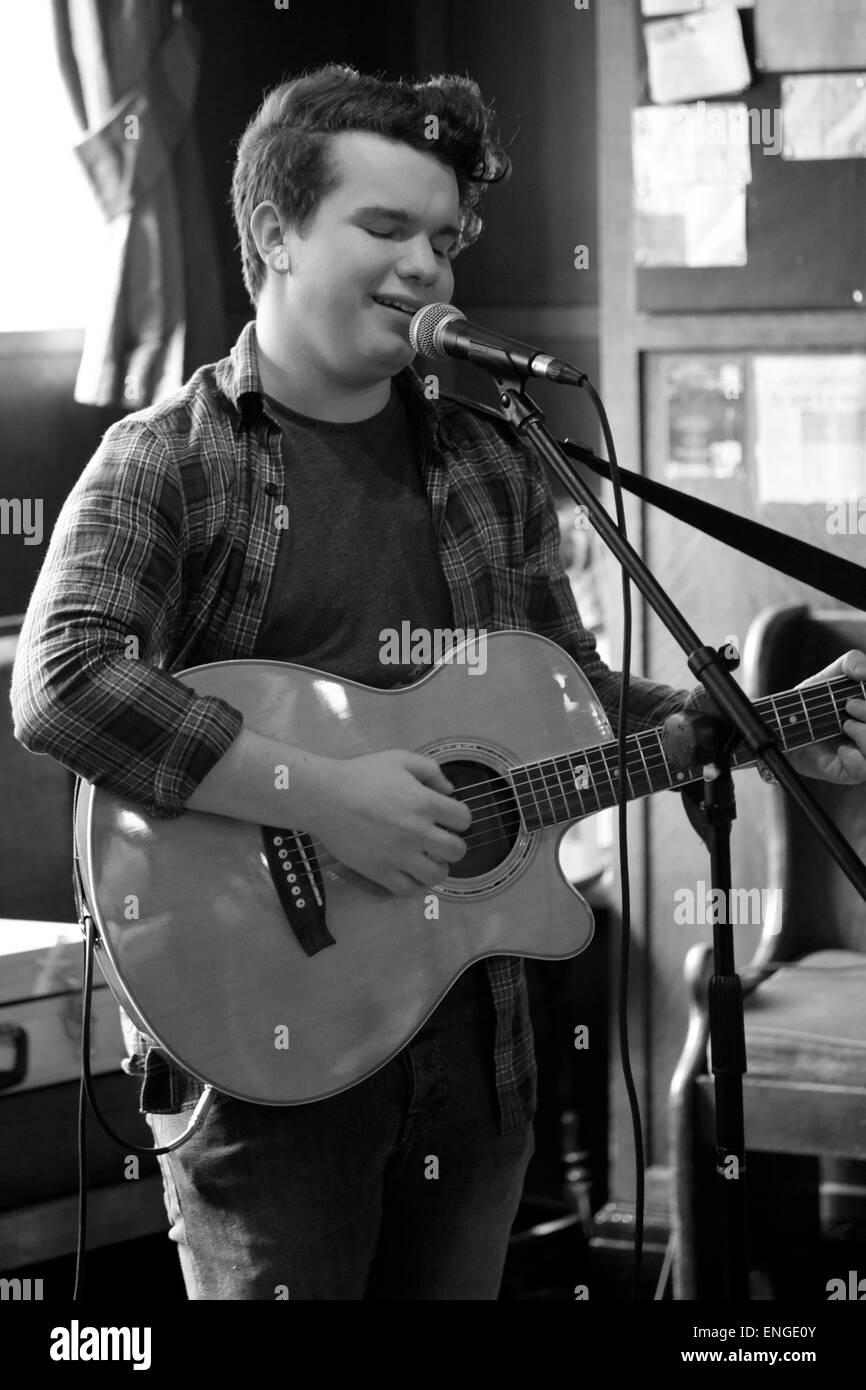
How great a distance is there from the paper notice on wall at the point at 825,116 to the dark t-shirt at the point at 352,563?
103 cm

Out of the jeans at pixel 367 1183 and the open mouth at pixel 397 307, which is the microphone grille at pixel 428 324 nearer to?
the open mouth at pixel 397 307

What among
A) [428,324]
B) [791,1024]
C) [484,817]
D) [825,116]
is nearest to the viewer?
[428,324]

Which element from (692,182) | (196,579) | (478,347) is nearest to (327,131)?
(478,347)

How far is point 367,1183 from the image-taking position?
144 centimetres

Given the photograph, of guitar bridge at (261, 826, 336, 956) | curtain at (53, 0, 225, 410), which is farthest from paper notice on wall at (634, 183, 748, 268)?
guitar bridge at (261, 826, 336, 956)

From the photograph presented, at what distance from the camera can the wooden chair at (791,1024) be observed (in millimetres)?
2041

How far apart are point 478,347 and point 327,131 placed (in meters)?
0.37

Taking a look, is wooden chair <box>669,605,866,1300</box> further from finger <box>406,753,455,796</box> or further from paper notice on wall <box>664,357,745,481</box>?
finger <box>406,753,455,796</box>

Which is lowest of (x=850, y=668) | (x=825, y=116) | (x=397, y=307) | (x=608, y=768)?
(x=608, y=768)

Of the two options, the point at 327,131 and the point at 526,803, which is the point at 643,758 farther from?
the point at 327,131
